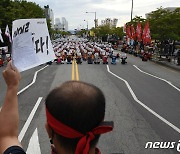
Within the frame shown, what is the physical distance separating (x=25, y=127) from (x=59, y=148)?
6.38 meters

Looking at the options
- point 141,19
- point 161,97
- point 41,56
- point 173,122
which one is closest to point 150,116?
point 173,122

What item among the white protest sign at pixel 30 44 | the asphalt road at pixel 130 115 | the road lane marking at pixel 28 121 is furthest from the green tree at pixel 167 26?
the white protest sign at pixel 30 44

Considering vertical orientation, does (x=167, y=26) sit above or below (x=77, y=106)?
below

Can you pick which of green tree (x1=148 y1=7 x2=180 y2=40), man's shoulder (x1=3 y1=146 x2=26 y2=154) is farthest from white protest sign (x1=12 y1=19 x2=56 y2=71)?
green tree (x1=148 y1=7 x2=180 y2=40)

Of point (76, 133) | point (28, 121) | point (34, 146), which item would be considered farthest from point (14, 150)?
point (28, 121)

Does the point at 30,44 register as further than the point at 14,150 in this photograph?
Yes

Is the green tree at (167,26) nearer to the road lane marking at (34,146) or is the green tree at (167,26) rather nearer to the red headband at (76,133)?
the road lane marking at (34,146)

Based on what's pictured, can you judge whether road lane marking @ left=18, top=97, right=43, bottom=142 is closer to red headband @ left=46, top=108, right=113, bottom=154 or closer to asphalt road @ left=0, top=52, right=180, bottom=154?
asphalt road @ left=0, top=52, right=180, bottom=154

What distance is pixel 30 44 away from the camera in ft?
8.96

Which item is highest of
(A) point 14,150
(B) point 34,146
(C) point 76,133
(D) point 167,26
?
(C) point 76,133

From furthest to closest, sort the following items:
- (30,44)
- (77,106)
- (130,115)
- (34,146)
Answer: (130,115) → (34,146) → (30,44) → (77,106)

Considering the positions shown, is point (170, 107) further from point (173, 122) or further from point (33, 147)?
point (33, 147)

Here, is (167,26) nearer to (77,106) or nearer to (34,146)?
(34,146)

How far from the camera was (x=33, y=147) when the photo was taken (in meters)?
6.28
